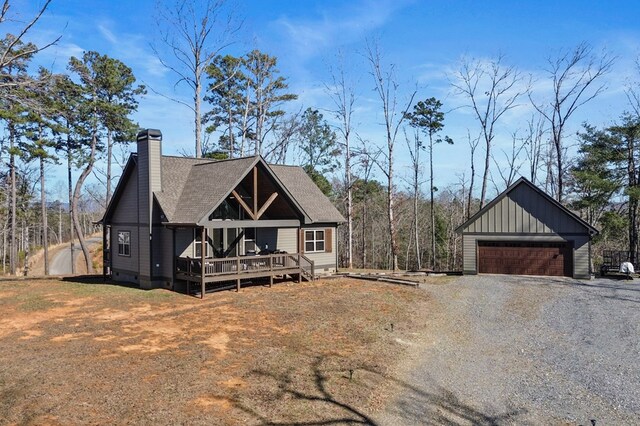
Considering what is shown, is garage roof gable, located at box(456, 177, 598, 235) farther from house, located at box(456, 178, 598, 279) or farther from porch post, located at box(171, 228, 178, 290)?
porch post, located at box(171, 228, 178, 290)

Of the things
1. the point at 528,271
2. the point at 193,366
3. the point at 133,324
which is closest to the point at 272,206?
the point at 133,324

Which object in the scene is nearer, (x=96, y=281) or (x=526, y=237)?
(x=96, y=281)

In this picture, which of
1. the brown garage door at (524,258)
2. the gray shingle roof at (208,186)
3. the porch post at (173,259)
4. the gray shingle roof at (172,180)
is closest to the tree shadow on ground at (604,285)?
the brown garage door at (524,258)

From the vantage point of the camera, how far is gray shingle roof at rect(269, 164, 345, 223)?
24.9 m

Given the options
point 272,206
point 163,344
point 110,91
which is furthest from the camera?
point 110,91

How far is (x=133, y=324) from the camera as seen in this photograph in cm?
1328

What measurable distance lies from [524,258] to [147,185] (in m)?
19.9

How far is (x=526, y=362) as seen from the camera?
10797 mm

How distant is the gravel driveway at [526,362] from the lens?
8156 mm

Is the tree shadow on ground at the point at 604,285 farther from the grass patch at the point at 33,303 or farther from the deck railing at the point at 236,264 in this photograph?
the grass patch at the point at 33,303

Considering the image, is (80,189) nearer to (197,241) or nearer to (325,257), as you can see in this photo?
(197,241)

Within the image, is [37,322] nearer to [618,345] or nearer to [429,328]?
[429,328]

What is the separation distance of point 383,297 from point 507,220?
10.1 meters

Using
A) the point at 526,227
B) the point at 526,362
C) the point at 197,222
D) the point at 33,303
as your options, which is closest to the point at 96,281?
the point at 33,303
